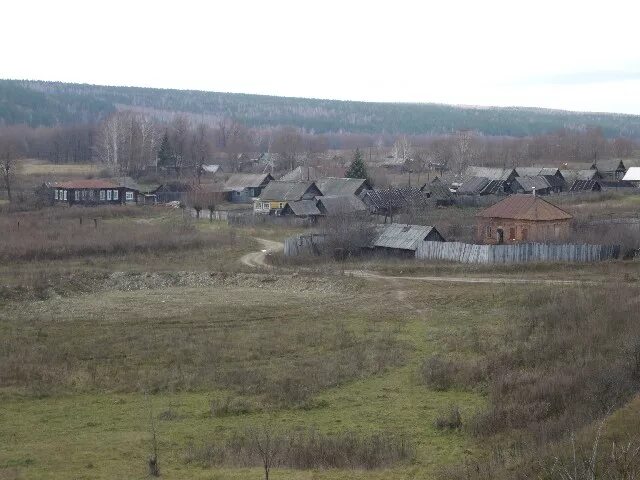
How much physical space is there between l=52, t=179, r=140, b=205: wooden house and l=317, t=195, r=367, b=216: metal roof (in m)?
17.5

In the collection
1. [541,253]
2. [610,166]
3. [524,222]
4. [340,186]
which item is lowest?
[541,253]

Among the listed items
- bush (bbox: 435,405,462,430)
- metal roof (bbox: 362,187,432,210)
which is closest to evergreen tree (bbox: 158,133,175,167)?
metal roof (bbox: 362,187,432,210)

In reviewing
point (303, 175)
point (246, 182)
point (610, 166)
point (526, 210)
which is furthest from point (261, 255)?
point (610, 166)

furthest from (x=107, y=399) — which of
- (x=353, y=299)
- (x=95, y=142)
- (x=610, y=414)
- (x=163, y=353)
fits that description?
(x=95, y=142)

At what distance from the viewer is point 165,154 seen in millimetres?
80812

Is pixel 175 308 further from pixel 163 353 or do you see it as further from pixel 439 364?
pixel 439 364

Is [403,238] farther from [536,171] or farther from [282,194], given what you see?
[536,171]

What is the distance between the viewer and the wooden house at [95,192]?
58.2 meters

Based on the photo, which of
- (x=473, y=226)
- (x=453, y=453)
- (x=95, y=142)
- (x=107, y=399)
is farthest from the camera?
(x=95, y=142)

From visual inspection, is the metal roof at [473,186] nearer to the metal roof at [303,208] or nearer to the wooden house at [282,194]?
the wooden house at [282,194]

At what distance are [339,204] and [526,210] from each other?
12.9 meters

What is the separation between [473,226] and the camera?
4159cm

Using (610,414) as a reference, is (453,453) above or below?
below

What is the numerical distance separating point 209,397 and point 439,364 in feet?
17.1
